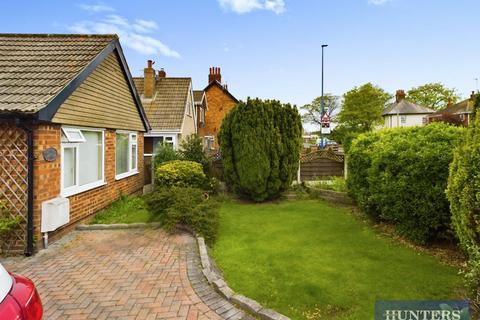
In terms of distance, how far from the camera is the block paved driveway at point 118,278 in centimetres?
346

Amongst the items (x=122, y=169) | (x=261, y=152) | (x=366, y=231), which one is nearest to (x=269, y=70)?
(x=261, y=152)

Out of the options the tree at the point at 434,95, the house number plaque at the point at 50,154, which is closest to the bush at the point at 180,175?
the house number plaque at the point at 50,154

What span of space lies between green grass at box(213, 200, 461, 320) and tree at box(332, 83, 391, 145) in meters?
34.1

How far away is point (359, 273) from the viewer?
4406mm

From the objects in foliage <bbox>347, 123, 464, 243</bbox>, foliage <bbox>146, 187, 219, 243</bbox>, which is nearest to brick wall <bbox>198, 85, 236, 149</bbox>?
foliage <bbox>146, 187, 219, 243</bbox>

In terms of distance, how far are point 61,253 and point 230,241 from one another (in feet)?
10.7

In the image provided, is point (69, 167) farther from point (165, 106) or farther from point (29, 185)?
point (165, 106)

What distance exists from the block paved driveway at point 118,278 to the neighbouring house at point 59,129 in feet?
2.23

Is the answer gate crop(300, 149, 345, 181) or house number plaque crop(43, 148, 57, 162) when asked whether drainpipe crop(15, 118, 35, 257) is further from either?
gate crop(300, 149, 345, 181)

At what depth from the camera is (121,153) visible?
998cm

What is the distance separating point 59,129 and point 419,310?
6.98m

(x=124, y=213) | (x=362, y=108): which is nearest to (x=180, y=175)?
(x=124, y=213)

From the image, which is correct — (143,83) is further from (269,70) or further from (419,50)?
(419,50)

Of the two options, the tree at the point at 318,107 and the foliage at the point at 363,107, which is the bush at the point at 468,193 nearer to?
the foliage at the point at 363,107
